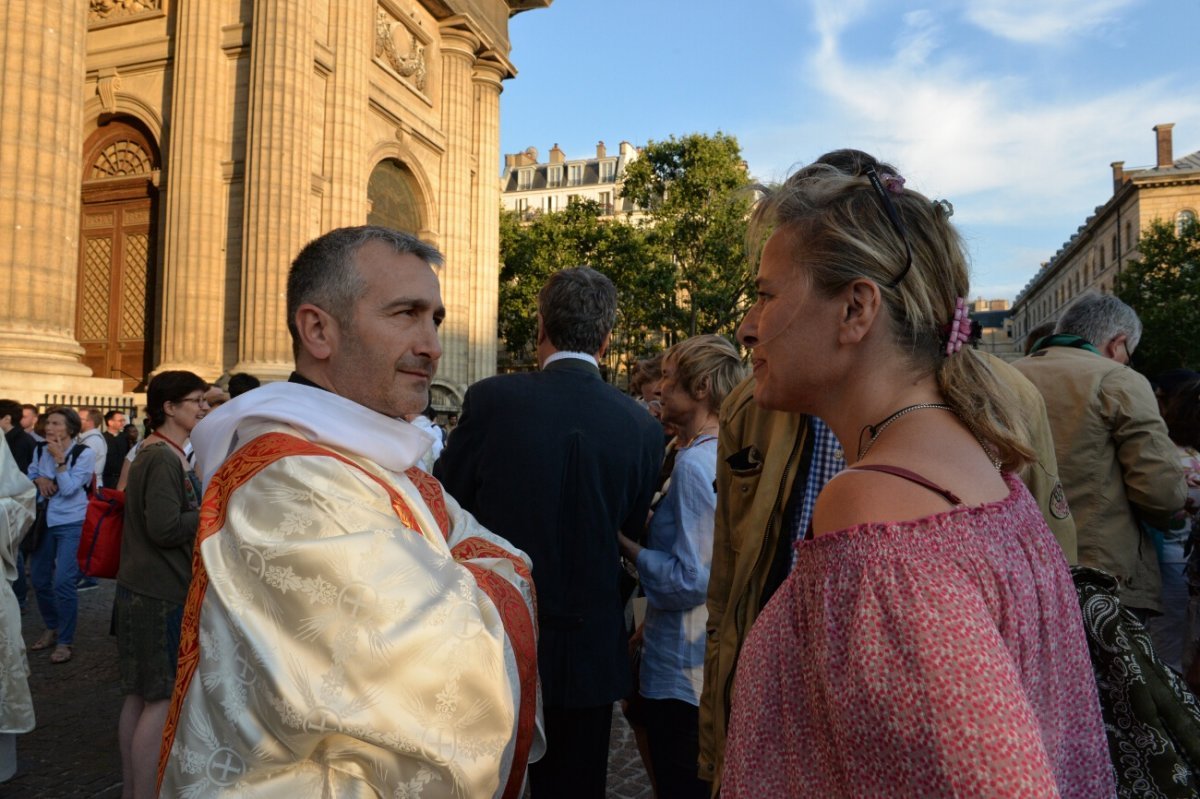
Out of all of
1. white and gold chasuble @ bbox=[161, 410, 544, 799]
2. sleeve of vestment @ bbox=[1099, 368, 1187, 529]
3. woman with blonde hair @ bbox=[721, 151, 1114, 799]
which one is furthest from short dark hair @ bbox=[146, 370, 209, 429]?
sleeve of vestment @ bbox=[1099, 368, 1187, 529]

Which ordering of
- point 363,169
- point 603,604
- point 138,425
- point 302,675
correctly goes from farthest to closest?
point 363,169
point 138,425
point 603,604
point 302,675

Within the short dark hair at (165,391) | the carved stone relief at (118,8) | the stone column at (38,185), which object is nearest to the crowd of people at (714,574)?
the short dark hair at (165,391)

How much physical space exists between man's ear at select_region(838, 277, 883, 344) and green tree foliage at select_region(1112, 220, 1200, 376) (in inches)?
1751

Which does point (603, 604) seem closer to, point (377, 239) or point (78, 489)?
point (377, 239)

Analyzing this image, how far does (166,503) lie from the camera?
4184 mm

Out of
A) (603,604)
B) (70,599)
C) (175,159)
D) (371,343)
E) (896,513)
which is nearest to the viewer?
(896,513)

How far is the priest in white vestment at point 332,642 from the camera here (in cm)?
149

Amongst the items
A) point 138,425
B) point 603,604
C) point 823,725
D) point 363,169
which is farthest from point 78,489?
point 363,169

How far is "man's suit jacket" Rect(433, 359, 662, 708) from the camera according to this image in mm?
2893

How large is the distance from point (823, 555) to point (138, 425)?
12.4m

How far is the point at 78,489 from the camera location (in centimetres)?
746

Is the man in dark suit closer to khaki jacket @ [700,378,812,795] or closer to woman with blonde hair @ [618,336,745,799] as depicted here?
woman with blonde hair @ [618,336,745,799]

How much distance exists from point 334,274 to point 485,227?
67.4 feet

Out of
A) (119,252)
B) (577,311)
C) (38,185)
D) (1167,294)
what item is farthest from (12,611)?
(1167,294)
